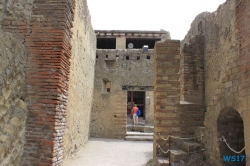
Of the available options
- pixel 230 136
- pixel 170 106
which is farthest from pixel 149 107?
pixel 230 136

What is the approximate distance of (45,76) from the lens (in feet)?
12.4

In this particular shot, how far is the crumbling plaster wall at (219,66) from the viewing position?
4457 mm

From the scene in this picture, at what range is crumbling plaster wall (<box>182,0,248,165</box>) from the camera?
175 inches

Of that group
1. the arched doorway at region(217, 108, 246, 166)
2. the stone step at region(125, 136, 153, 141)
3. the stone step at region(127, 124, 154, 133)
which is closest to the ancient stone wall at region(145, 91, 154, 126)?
the stone step at region(127, 124, 154, 133)

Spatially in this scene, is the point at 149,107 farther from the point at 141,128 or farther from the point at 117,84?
the point at 117,84

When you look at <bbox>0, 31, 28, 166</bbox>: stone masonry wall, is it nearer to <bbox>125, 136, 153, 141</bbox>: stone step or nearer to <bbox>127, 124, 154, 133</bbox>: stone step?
<bbox>125, 136, 153, 141</bbox>: stone step

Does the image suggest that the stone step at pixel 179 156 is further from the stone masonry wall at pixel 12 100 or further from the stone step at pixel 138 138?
the stone step at pixel 138 138

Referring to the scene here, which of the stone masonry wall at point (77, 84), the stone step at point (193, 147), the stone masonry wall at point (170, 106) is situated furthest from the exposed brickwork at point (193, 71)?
the stone masonry wall at point (77, 84)

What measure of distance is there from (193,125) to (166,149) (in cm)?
102

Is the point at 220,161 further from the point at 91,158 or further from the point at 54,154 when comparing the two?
the point at 91,158

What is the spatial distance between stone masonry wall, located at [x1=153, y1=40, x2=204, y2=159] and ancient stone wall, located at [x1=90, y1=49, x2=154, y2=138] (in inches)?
253

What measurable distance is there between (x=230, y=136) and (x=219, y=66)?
1964mm

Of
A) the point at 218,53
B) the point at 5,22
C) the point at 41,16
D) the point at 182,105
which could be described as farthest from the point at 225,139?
the point at 5,22

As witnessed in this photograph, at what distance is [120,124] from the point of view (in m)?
12.2
